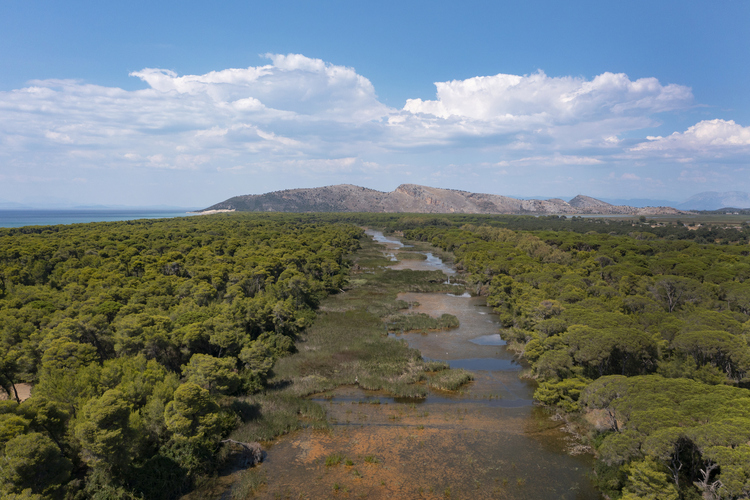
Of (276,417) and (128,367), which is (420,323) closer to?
(276,417)

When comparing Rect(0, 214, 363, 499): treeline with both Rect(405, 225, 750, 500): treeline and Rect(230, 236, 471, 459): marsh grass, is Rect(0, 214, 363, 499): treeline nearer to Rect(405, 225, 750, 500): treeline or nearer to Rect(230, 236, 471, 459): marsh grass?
Rect(230, 236, 471, 459): marsh grass

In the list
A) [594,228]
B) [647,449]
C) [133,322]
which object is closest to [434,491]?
[647,449]

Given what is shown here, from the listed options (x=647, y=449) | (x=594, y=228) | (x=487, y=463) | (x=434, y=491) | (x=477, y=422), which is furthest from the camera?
(x=594, y=228)

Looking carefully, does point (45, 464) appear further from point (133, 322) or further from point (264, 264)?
point (264, 264)

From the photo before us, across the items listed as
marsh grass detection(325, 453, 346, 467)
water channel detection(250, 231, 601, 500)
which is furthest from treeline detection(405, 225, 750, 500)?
marsh grass detection(325, 453, 346, 467)

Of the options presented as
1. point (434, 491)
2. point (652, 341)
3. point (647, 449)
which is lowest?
point (434, 491)

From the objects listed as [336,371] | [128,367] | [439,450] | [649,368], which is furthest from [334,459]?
[649,368]
